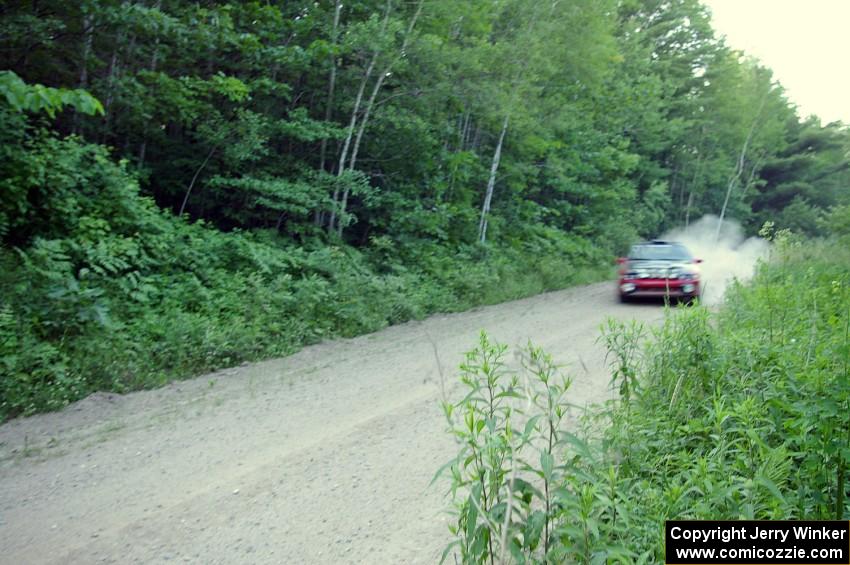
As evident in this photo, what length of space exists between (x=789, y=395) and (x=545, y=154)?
19.5 meters

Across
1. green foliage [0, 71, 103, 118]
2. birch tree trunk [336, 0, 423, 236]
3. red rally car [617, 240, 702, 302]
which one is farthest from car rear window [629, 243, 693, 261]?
green foliage [0, 71, 103, 118]

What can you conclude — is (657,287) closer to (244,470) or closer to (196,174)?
(196,174)

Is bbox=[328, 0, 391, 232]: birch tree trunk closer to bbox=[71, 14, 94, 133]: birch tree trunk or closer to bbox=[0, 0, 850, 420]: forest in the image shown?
bbox=[0, 0, 850, 420]: forest

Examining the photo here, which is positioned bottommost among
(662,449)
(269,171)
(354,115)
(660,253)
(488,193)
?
(662,449)

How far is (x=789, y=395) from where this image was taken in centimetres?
491

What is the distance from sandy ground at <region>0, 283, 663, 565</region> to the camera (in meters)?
4.13

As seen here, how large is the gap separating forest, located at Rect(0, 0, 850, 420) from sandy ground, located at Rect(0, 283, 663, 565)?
110cm

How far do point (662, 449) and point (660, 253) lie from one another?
1233 centimetres

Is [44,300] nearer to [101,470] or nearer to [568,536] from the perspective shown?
[101,470]

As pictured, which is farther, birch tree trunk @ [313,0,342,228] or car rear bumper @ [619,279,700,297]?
car rear bumper @ [619,279,700,297]

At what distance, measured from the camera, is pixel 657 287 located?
15008mm

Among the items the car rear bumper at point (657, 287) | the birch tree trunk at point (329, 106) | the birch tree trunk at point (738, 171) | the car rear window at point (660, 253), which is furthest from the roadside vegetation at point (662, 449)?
the birch tree trunk at point (738, 171)

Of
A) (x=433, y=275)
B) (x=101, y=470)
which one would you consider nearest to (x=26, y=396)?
(x=101, y=470)

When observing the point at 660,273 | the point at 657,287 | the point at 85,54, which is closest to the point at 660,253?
the point at 660,273
